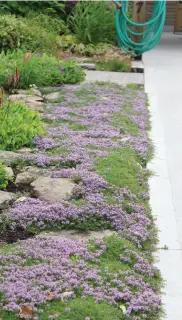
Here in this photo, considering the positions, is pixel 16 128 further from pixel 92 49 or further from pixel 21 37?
pixel 92 49

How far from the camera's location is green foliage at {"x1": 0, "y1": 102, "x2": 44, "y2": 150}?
5.95m

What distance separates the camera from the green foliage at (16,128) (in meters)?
5.95

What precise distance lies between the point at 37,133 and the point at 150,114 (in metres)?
1.98

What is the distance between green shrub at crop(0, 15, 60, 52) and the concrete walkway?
176cm

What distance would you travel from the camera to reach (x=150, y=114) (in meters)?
7.76

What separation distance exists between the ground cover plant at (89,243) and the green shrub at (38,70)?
149 centimetres

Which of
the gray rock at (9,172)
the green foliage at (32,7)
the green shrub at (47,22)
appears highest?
the gray rock at (9,172)

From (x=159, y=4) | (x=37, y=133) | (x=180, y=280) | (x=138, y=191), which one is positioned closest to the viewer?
(x=180, y=280)

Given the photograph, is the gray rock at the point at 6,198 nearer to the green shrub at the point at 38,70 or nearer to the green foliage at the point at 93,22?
the green shrub at the point at 38,70

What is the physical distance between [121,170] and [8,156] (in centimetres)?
103

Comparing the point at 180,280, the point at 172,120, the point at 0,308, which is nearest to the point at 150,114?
the point at 172,120

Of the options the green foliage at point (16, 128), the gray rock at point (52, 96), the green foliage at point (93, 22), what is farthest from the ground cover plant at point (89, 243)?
the green foliage at point (93, 22)

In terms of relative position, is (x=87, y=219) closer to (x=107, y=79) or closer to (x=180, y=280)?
(x=180, y=280)

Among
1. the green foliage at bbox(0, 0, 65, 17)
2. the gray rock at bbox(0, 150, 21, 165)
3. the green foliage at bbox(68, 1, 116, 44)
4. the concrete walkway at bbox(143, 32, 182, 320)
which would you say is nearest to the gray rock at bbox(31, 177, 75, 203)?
the gray rock at bbox(0, 150, 21, 165)
